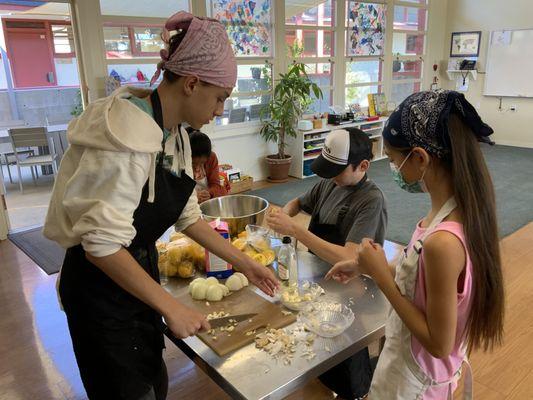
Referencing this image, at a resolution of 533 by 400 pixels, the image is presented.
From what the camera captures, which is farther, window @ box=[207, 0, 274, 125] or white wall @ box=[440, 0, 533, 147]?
white wall @ box=[440, 0, 533, 147]

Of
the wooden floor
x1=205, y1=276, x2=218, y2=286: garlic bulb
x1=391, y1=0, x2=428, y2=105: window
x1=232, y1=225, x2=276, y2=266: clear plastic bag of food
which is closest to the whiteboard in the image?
x1=391, y1=0, x2=428, y2=105: window

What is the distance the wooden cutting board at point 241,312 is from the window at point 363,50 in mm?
5651

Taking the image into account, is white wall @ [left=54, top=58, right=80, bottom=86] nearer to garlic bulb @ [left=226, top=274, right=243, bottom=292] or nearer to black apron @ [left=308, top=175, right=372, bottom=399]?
black apron @ [left=308, top=175, right=372, bottom=399]

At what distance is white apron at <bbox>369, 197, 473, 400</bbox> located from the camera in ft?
3.19

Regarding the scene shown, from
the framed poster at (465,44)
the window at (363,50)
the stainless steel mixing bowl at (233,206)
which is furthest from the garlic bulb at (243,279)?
the framed poster at (465,44)

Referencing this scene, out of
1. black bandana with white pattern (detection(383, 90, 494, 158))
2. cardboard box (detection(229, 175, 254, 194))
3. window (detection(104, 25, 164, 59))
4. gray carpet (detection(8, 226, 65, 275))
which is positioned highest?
window (detection(104, 25, 164, 59))

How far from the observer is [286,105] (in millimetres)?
5070

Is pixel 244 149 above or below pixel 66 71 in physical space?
below

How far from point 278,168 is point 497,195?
99.9 inches

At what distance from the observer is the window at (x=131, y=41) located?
4121mm

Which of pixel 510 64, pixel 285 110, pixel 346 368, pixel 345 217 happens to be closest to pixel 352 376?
pixel 346 368

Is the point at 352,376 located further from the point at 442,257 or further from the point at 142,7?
the point at 142,7

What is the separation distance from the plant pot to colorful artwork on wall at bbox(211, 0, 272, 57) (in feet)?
4.32

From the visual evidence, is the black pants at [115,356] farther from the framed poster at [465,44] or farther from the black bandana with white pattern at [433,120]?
the framed poster at [465,44]
